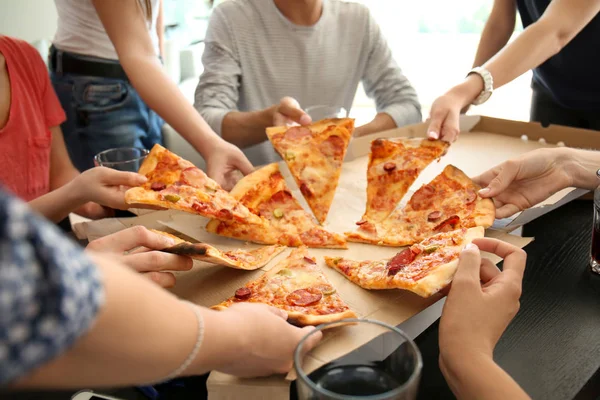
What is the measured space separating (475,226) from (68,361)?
139 centimetres

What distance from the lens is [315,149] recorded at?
2.29m

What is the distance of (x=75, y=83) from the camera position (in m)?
2.62

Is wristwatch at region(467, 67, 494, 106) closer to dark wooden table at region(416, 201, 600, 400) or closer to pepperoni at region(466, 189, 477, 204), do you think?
pepperoni at region(466, 189, 477, 204)

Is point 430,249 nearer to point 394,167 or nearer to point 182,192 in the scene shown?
point 394,167

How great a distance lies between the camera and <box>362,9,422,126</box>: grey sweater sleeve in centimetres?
293

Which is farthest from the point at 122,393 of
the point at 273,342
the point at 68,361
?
the point at 68,361

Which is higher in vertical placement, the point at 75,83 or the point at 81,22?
the point at 81,22

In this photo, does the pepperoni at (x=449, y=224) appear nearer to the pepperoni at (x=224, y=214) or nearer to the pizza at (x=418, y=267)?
the pizza at (x=418, y=267)

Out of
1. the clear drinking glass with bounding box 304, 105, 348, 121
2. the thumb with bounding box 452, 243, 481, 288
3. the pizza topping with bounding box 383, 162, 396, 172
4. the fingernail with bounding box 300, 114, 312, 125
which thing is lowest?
the pizza topping with bounding box 383, 162, 396, 172

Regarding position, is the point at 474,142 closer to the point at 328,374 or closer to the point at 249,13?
the point at 249,13

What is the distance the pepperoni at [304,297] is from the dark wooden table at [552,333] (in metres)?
0.31

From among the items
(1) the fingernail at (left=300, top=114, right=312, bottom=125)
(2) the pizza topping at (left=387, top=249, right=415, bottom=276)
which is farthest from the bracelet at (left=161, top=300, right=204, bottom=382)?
(1) the fingernail at (left=300, top=114, right=312, bottom=125)

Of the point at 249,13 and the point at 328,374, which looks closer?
the point at 328,374

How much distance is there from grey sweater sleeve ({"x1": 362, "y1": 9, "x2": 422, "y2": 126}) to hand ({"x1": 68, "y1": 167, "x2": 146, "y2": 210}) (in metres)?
1.57
